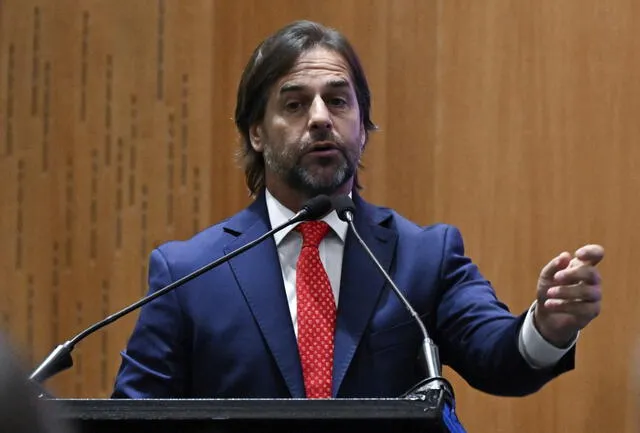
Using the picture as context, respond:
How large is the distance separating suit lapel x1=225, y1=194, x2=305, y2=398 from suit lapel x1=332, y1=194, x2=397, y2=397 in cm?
7

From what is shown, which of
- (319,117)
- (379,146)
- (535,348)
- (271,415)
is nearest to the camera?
(271,415)

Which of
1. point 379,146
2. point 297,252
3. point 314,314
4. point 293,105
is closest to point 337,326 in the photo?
point 314,314

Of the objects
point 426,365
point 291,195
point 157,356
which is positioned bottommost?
point 157,356

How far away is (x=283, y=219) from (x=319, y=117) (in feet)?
0.66

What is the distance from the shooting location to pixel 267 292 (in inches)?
68.6

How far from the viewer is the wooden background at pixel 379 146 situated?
2.47 meters

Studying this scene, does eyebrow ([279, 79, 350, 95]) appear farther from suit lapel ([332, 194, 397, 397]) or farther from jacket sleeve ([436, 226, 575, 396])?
jacket sleeve ([436, 226, 575, 396])

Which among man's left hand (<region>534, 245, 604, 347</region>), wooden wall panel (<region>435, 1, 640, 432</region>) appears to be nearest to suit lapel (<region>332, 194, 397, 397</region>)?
man's left hand (<region>534, 245, 604, 347</region>)

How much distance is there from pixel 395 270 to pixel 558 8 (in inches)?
42.0

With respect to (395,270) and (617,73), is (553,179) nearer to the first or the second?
(617,73)

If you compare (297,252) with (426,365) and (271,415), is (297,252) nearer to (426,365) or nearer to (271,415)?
(426,365)

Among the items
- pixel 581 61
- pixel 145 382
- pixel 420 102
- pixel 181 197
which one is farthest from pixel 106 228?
pixel 581 61

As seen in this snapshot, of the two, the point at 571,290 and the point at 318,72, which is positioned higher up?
the point at 318,72

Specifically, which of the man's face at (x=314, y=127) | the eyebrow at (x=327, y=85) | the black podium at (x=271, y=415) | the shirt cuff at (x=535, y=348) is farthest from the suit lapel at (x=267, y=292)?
the black podium at (x=271, y=415)
